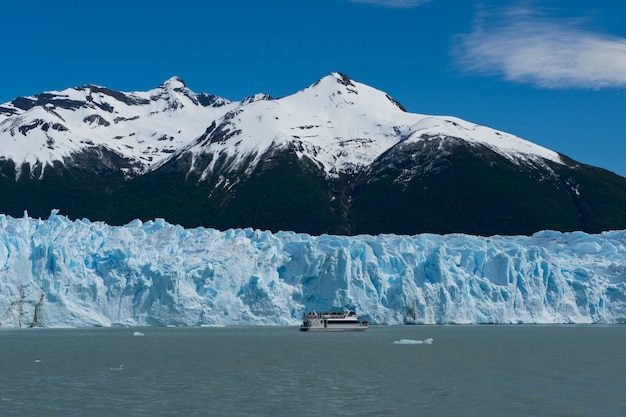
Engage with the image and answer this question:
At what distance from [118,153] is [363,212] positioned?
57.4 m

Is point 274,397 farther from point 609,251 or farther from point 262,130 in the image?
point 262,130

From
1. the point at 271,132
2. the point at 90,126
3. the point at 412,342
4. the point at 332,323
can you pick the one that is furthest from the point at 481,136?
the point at 412,342

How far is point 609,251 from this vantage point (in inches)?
2552

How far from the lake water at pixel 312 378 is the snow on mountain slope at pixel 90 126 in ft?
376

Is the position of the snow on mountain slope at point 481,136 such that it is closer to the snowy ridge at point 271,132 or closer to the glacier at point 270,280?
the snowy ridge at point 271,132

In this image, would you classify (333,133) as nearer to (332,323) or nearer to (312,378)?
(332,323)

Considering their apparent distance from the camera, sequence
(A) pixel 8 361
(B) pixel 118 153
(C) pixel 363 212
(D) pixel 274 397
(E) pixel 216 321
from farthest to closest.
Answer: (B) pixel 118 153, (C) pixel 363 212, (E) pixel 216 321, (A) pixel 8 361, (D) pixel 274 397

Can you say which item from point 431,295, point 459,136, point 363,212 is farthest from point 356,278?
point 459,136

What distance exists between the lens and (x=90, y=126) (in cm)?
17675

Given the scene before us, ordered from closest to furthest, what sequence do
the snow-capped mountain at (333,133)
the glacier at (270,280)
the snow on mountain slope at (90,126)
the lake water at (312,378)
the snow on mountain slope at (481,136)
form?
the lake water at (312,378), the glacier at (270,280), the snow on mountain slope at (481,136), the snow-capped mountain at (333,133), the snow on mountain slope at (90,126)

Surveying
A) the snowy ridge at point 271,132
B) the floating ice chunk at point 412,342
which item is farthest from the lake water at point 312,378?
the snowy ridge at point 271,132

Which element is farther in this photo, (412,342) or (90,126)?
(90,126)

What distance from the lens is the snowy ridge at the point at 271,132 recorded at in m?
145

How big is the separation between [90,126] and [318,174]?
59.7 metres
